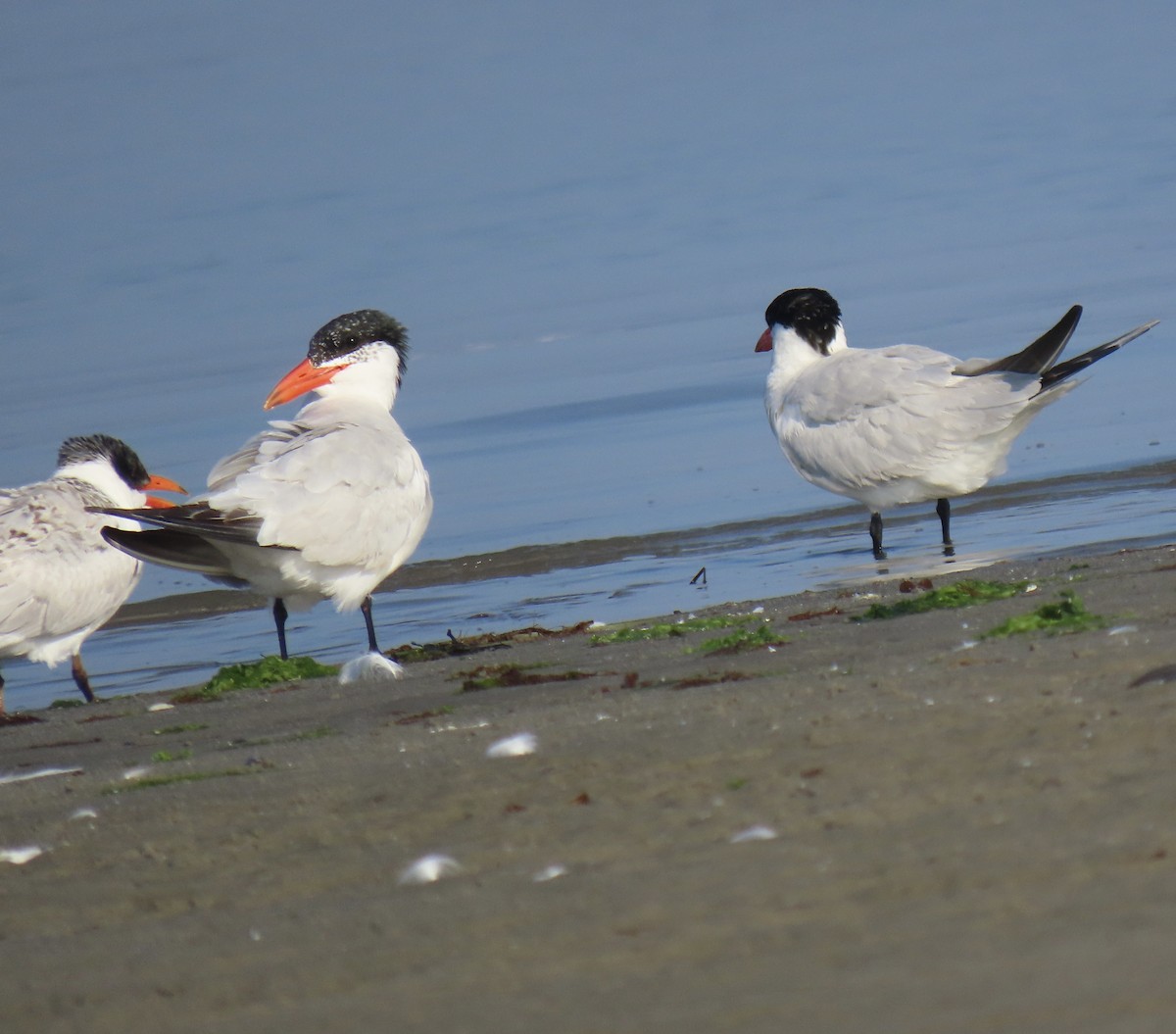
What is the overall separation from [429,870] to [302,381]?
16.8ft

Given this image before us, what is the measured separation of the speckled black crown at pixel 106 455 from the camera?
843 cm

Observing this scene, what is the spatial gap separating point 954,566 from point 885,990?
6.16 m

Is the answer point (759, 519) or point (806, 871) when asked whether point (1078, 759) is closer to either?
point (806, 871)

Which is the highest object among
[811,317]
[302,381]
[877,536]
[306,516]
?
[302,381]

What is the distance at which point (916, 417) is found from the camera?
871cm

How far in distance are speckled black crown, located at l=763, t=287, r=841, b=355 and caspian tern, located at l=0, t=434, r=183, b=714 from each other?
4.08m

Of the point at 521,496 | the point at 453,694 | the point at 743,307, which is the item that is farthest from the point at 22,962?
the point at 743,307

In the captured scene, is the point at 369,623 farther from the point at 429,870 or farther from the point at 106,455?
the point at 429,870

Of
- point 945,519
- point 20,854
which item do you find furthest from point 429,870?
point 945,519

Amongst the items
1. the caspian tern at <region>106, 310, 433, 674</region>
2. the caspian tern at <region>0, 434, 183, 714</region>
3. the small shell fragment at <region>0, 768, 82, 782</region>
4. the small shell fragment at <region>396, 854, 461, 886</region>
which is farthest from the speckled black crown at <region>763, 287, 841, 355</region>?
the small shell fragment at <region>396, 854, 461, 886</region>

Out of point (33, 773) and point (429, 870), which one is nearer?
point (429, 870)

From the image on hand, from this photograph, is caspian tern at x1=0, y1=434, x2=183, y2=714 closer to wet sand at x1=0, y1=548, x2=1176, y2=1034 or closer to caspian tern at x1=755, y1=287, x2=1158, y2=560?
wet sand at x1=0, y1=548, x2=1176, y2=1034

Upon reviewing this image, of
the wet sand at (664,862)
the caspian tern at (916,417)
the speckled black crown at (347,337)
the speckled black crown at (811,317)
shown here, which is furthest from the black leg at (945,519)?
the wet sand at (664,862)

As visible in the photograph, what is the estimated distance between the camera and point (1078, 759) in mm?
2682
